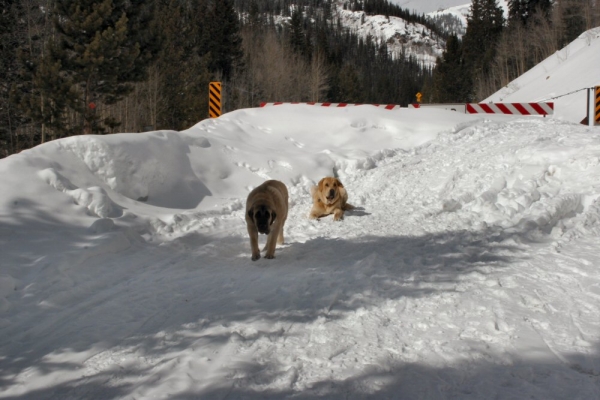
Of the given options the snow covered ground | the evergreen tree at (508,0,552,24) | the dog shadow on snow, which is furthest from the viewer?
the evergreen tree at (508,0,552,24)

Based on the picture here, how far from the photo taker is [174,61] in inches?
1722

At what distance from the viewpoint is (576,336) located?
3.99 m

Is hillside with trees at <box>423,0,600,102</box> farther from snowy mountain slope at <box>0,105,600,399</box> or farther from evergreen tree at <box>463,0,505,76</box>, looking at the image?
snowy mountain slope at <box>0,105,600,399</box>

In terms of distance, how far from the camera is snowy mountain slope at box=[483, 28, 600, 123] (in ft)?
95.6

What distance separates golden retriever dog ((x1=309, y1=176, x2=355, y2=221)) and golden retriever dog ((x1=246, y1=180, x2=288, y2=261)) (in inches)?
78.3

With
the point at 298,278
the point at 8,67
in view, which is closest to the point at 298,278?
the point at 298,278

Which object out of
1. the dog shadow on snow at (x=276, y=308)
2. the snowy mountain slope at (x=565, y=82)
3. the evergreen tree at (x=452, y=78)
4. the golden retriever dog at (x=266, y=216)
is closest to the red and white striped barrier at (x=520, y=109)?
the snowy mountain slope at (x=565, y=82)

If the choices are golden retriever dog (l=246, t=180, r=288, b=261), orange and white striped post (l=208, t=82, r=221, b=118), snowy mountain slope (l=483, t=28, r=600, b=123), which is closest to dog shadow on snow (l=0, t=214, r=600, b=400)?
golden retriever dog (l=246, t=180, r=288, b=261)

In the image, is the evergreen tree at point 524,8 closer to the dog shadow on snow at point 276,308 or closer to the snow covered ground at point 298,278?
the snow covered ground at point 298,278

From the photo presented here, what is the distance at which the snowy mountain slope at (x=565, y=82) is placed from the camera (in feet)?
95.6

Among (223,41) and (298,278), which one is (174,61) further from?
(298,278)

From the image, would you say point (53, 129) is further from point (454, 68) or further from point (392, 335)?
point (454, 68)

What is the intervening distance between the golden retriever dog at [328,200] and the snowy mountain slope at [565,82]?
1902 cm

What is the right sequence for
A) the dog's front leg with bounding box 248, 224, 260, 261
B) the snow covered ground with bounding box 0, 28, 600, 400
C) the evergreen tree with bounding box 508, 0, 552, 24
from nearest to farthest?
the snow covered ground with bounding box 0, 28, 600, 400
the dog's front leg with bounding box 248, 224, 260, 261
the evergreen tree with bounding box 508, 0, 552, 24
